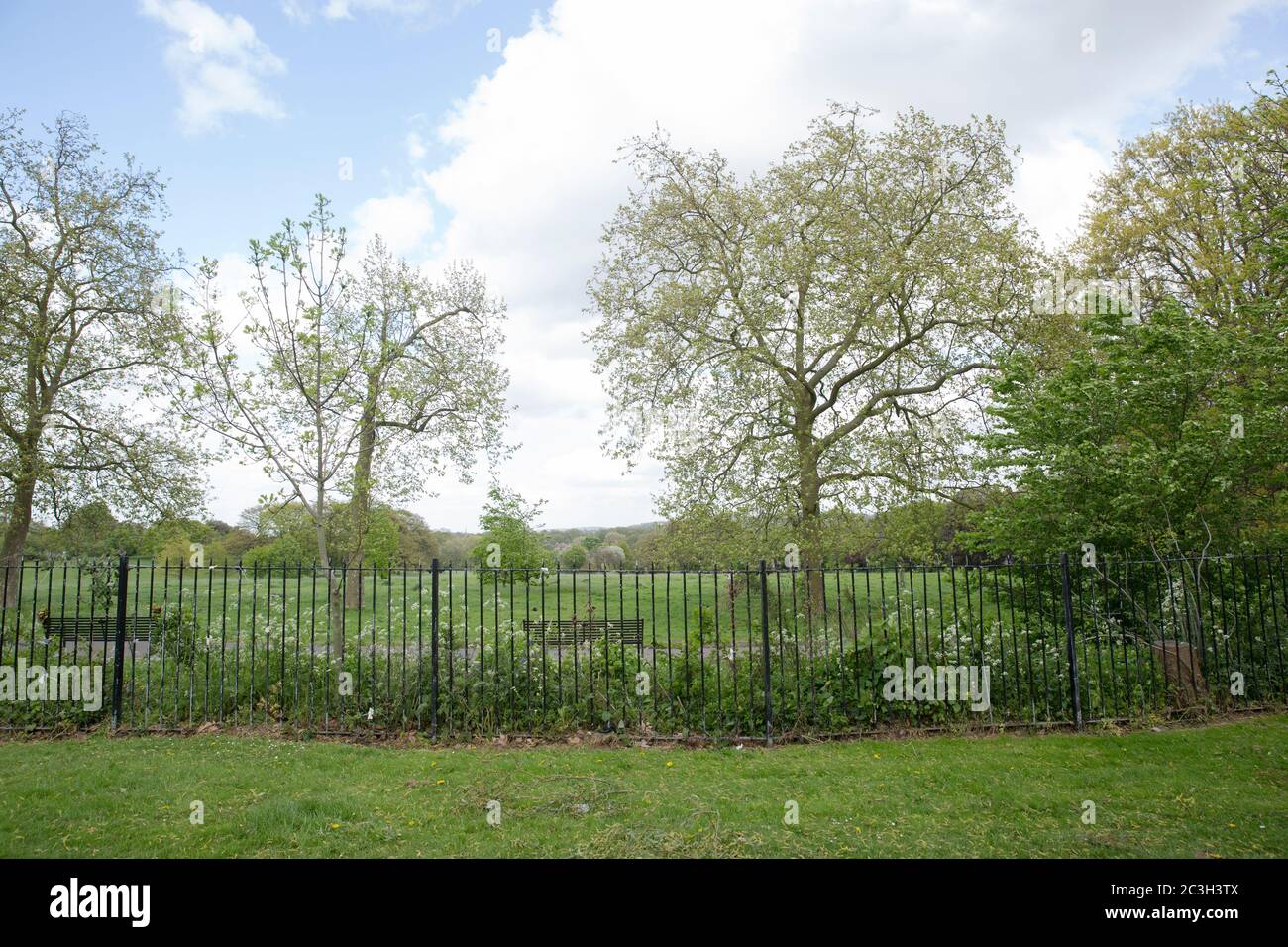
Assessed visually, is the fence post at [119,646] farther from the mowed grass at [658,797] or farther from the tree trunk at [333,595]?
the tree trunk at [333,595]

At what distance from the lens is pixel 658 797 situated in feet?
20.2

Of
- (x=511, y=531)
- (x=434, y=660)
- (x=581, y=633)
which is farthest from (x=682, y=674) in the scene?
(x=511, y=531)

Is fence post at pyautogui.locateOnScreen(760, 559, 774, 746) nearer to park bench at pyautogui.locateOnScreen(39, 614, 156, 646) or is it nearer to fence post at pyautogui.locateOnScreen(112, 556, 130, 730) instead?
park bench at pyautogui.locateOnScreen(39, 614, 156, 646)

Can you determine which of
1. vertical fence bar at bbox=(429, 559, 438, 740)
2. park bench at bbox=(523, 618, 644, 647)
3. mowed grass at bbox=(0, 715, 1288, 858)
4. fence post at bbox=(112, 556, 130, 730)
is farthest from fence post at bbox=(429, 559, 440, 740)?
fence post at bbox=(112, 556, 130, 730)

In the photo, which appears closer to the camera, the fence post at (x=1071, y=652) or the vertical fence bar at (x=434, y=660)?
the vertical fence bar at (x=434, y=660)

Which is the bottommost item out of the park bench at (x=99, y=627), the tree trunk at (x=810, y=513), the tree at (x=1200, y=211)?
the park bench at (x=99, y=627)

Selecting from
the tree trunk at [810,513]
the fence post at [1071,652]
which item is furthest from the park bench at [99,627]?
the tree trunk at [810,513]

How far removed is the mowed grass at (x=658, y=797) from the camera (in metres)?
5.11

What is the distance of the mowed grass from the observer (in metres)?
5.11

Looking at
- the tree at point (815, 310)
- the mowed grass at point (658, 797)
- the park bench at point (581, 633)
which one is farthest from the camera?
the tree at point (815, 310)

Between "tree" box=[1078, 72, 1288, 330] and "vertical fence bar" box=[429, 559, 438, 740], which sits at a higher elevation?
"tree" box=[1078, 72, 1288, 330]

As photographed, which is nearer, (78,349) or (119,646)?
(119,646)

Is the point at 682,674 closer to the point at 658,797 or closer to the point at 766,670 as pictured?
the point at 766,670
